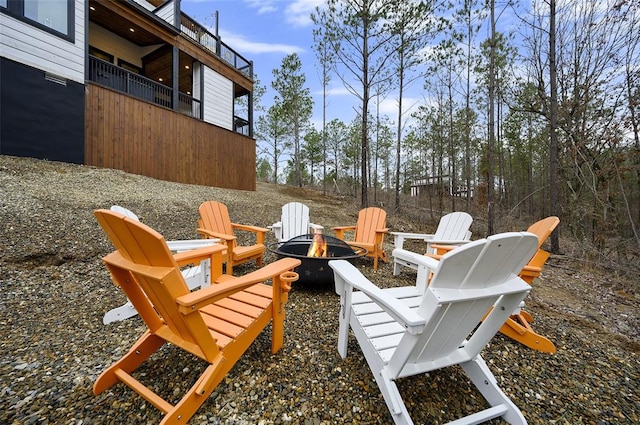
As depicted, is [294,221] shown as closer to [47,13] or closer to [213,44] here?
[47,13]

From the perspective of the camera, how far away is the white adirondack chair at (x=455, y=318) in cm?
101

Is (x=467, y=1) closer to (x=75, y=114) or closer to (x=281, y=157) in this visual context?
(x=75, y=114)

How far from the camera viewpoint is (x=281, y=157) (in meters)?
18.5

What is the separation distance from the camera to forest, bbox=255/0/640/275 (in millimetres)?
5027

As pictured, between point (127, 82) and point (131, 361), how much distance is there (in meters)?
7.98

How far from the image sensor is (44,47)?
5.69m

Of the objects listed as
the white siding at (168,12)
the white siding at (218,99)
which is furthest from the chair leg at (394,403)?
the white siding at (168,12)

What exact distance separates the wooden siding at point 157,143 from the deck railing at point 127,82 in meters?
0.57

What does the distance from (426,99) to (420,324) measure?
11.4 meters

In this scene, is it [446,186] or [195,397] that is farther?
[446,186]

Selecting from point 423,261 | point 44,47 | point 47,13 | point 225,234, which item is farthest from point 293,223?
point 47,13

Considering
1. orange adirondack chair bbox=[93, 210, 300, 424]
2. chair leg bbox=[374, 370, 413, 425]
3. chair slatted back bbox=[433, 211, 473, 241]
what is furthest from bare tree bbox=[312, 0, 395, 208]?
chair leg bbox=[374, 370, 413, 425]

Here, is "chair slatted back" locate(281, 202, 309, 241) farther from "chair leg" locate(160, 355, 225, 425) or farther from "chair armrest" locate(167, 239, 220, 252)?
"chair leg" locate(160, 355, 225, 425)

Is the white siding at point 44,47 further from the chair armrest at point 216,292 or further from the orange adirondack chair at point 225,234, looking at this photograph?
the chair armrest at point 216,292
